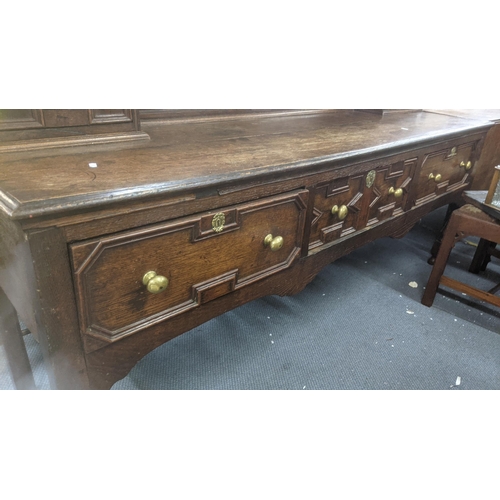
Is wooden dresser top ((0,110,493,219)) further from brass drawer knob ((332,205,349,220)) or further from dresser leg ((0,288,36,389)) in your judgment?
dresser leg ((0,288,36,389))

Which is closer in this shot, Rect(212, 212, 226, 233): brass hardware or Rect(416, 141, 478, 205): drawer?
Rect(212, 212, 226, 233): brass hardware

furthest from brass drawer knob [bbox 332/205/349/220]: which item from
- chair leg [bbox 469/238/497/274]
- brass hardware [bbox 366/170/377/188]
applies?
chair leg [bbox 469/238/497/274]

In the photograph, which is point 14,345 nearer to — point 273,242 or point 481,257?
point 273,242

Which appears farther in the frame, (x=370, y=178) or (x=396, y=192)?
(x=396, y=192)

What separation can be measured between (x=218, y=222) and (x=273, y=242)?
21 centimetres

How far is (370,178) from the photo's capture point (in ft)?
4.64

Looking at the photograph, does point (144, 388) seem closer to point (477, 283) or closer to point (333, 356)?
point (333, 356)

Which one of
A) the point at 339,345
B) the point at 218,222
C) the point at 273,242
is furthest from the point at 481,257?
the point at 218,222

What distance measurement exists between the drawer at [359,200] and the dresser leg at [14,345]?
0.87 meters

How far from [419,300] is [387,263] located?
368 millimetres

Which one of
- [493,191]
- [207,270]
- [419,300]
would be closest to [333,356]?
[419,300]

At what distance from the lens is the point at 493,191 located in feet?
5.43

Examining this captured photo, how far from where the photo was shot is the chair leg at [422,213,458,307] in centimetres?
179

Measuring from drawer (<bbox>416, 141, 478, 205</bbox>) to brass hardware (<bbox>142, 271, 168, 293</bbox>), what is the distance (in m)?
1.27
